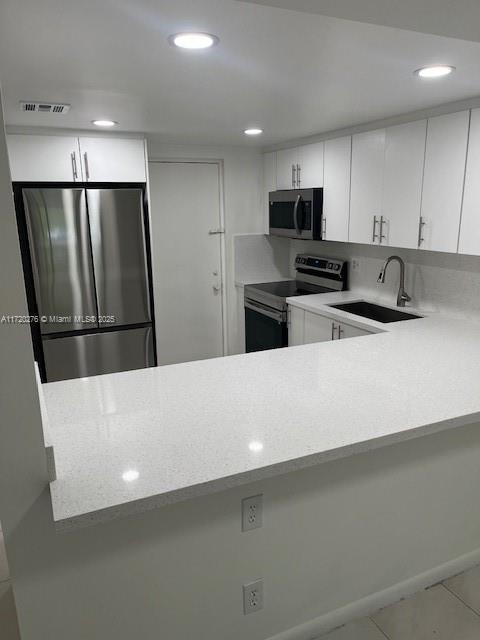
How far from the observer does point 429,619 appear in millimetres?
1855

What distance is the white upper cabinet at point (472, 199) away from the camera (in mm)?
2518

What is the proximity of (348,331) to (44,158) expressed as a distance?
2.39 metres

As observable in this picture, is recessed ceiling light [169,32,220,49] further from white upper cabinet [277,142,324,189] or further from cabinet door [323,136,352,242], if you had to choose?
white upper cabinet [277,142,324,189]

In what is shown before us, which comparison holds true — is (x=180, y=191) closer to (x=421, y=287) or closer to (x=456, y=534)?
(x=421, y=287)

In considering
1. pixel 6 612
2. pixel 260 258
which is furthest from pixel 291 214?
pixel 6 612

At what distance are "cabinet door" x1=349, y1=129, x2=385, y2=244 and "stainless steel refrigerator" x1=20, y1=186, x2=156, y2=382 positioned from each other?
5.12 ft

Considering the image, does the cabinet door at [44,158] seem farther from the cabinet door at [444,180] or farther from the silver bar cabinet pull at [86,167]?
the cabinet door at [444,180]

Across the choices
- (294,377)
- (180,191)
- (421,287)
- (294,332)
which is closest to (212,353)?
(294,332)

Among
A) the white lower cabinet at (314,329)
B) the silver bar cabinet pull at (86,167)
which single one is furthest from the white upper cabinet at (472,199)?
the silver bar cabinet pull at (86,167)

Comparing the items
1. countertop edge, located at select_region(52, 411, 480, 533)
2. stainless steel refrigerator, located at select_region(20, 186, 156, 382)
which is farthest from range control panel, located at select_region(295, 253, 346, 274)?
countertop edge, located at select_region(52, 411, 480, 533)

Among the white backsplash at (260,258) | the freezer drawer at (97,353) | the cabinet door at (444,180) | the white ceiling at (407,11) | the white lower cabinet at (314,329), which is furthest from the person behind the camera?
the white backsplash at (260,258)

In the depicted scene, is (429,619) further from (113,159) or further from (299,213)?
(113,159)

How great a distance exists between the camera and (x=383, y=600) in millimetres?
1911

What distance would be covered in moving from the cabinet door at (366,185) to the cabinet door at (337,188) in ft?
0.21
